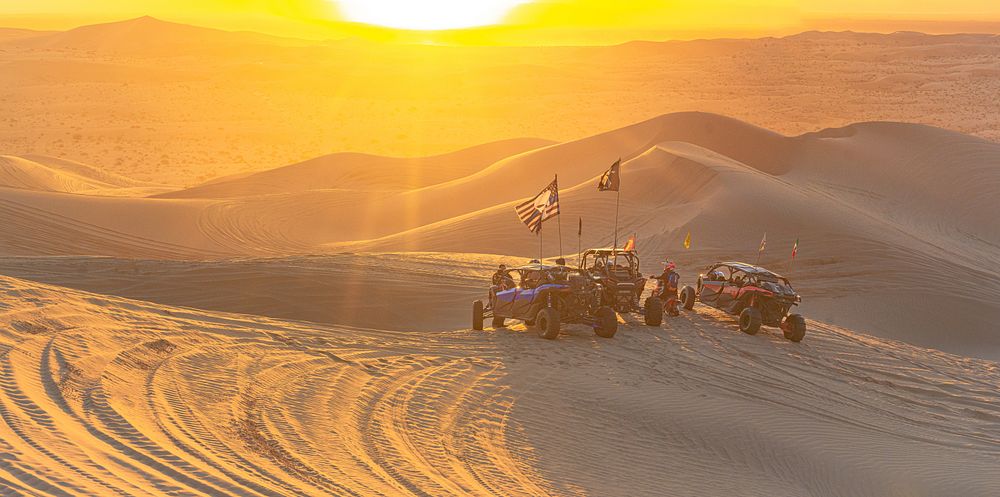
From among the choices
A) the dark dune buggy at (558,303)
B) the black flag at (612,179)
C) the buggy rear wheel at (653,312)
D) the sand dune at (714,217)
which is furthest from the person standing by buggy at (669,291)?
the sand dune at (714,217)

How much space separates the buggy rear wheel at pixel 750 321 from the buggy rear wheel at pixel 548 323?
4.08 metres

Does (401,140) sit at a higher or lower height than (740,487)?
higher

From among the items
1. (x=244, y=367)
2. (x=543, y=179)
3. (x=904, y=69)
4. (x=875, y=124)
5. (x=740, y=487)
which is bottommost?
(x=740, y=487)

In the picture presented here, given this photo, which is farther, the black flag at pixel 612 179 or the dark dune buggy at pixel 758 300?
the black flag at pixel 612 179

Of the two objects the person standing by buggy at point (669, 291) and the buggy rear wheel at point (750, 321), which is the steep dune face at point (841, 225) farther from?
the person standing by buggy at point (669, 291)

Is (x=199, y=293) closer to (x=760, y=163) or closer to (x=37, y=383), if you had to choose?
(x=37, y=383)

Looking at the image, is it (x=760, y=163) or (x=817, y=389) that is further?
(x=760, y=163)

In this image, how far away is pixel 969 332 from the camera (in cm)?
2150

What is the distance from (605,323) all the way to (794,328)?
3.86m

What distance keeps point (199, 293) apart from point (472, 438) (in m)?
10.4

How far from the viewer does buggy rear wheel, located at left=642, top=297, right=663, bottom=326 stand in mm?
17438

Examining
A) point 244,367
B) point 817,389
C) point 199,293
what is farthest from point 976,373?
point 199,293

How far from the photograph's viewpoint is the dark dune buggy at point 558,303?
1623 centimetres

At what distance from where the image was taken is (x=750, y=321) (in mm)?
17469
